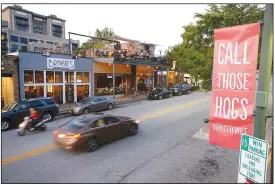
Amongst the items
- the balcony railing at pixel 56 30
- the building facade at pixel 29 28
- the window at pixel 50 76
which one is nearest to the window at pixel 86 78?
the window at pixel 50 76

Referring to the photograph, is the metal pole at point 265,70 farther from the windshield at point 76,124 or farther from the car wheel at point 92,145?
the windshield at point 76,124

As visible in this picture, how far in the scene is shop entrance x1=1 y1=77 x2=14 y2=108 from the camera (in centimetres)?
1930

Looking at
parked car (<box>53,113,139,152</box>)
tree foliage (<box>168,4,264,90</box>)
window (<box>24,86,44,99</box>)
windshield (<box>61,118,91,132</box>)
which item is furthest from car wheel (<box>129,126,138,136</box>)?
window (<box>24,86,44,99</box>)

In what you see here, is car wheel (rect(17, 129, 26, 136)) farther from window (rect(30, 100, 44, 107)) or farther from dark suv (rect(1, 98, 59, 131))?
window (rect(30, 100, 44, 107))

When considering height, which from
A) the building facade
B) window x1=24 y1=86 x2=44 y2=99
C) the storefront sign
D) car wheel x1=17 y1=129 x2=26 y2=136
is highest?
the building facade

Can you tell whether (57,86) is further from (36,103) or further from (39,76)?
(36,103)

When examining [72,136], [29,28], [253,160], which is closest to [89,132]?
[72,136]

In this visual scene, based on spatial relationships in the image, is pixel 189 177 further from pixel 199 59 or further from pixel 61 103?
pixel 61 103

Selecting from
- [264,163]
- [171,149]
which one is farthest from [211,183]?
[264,163]

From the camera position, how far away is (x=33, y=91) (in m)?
21.0

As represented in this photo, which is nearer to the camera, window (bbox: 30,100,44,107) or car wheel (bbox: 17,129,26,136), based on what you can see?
car wheel (bbox: 17,129,26,136)

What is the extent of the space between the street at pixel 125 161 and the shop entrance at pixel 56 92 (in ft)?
35.7

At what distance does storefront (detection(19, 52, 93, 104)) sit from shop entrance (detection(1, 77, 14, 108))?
0.79 m

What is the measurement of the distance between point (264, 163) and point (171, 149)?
21.8 ft
